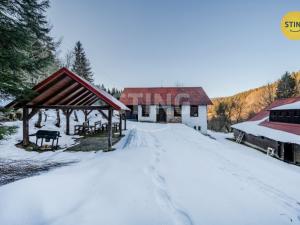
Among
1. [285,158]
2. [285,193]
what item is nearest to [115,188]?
[285,193]

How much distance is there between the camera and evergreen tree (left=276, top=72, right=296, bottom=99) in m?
45.9

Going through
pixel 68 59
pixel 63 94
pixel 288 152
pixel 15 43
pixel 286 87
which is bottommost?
pixel 288 152

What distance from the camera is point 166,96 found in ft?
106

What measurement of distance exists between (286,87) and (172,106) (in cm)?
3289

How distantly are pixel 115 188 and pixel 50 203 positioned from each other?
1.45 meters

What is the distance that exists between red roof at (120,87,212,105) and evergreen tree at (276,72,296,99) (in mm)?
26613

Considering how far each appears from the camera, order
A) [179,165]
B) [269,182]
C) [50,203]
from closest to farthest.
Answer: [50,203] < [269,182] < [179,165]

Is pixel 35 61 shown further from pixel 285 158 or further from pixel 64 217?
pixel 285 158

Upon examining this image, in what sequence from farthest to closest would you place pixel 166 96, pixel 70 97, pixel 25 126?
pixel 166 96, pixel 70 97, pixel 25 126

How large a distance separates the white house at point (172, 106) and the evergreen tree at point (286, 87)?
26.7m

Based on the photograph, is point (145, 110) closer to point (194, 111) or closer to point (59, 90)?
point (194, 111)

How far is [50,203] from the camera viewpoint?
13.1ft

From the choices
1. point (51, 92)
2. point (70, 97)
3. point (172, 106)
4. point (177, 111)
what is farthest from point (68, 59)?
point (51, 92)

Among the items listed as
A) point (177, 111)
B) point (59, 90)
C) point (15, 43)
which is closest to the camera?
point (15, 43)
